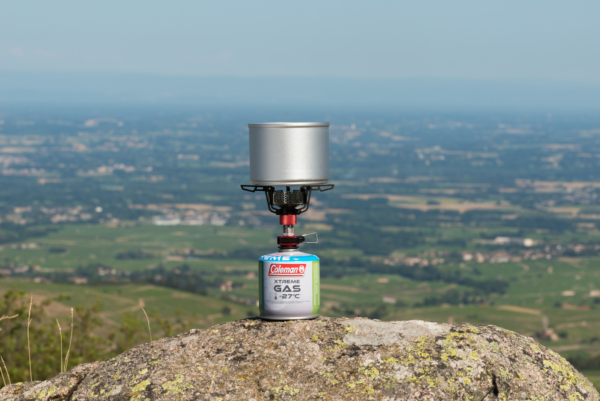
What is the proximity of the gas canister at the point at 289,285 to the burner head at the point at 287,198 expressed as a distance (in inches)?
17.2

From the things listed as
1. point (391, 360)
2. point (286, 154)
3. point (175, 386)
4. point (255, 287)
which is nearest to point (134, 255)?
point (255, 287)

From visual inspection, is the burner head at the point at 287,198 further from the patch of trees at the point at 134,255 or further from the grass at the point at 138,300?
the patch of trees at the point at 134,255

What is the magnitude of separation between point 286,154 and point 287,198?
395 mm

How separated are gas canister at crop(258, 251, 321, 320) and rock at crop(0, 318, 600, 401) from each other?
196 millimetres

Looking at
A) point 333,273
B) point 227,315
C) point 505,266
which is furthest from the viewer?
point 505,266

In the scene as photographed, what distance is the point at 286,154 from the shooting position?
5.56 metres

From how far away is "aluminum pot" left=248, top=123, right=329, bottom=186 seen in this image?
556 centimetres

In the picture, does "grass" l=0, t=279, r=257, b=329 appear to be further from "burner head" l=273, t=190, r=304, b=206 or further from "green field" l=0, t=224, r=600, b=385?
"burner head" l=273, t=190, r=304, b=206

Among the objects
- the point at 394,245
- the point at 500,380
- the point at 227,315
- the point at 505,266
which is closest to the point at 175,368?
the point at 500,380

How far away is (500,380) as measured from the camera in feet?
15.7

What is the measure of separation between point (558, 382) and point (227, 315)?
76821 mm

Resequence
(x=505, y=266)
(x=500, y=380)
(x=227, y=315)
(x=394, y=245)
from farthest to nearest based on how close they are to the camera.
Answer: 1. (x=394, y=245)
2. (x=505, y=266)
3. (x=227, y=315)
4. (x=500, y=380)

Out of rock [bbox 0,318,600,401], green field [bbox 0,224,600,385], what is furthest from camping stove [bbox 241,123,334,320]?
green field [bbox 0,224,600,385]

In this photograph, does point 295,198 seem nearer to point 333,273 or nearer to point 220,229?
point 333,273
